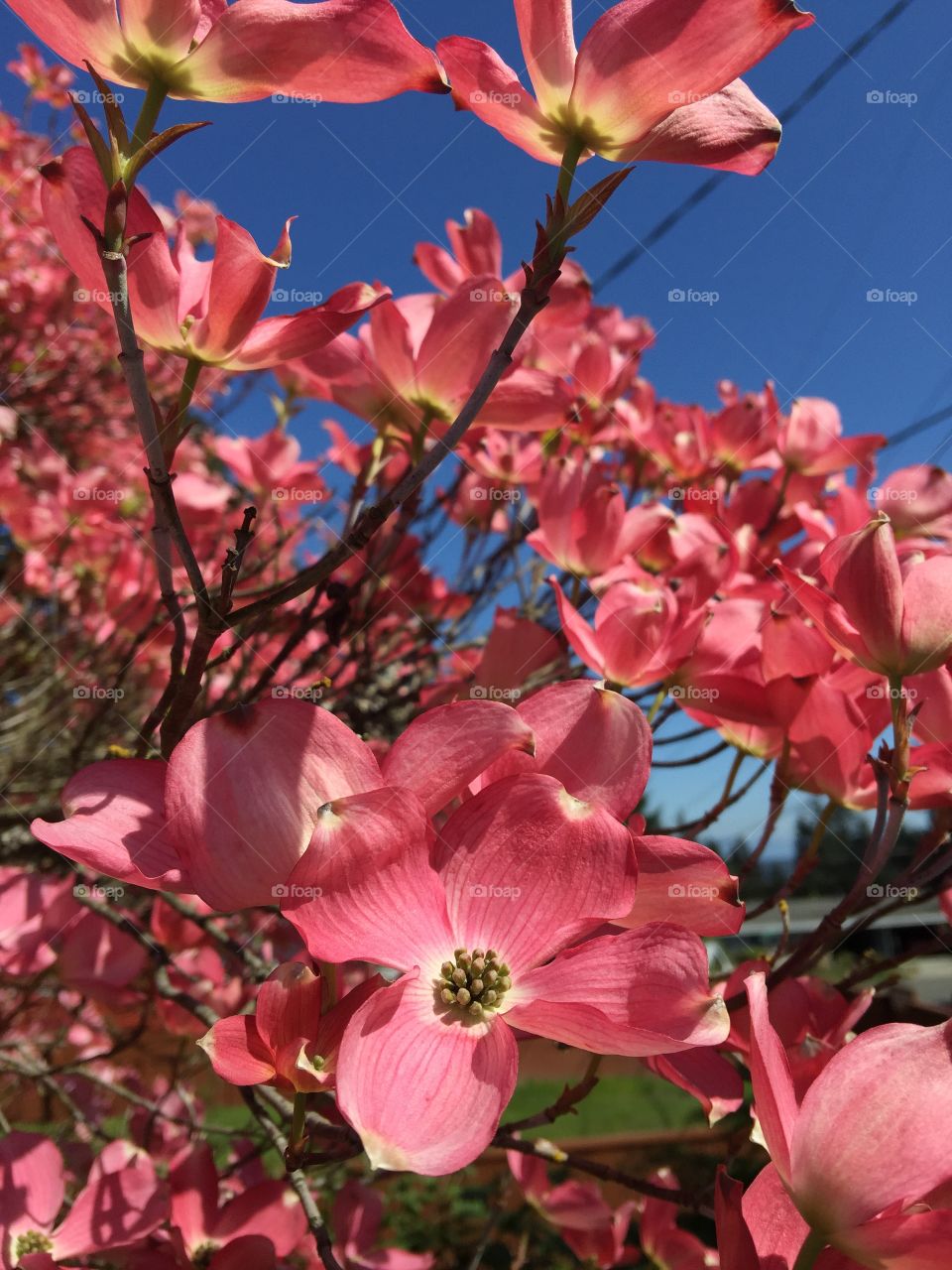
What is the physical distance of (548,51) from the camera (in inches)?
19.6

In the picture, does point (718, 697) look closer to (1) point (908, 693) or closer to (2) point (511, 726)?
(1) point (908, 693)

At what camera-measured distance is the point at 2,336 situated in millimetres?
2445

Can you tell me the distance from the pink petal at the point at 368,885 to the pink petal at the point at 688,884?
0.11 meters

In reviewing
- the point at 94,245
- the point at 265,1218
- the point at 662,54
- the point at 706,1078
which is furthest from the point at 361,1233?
the point at 662,54

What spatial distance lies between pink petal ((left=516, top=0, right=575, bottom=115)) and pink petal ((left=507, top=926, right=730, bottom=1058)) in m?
0.45

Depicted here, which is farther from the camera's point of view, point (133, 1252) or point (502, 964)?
point (133, 1252)

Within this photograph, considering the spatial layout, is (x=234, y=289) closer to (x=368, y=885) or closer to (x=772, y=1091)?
(x=368, y=885)

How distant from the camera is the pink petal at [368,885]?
39 cm

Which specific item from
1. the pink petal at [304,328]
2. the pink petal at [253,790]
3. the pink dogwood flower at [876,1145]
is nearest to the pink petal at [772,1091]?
the pink dogwood flower at [876,1145]

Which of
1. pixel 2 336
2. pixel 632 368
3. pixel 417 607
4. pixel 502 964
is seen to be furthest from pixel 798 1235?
pixel 2 336

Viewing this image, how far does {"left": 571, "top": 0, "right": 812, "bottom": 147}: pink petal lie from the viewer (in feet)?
1.39

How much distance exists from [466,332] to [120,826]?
0.47 m

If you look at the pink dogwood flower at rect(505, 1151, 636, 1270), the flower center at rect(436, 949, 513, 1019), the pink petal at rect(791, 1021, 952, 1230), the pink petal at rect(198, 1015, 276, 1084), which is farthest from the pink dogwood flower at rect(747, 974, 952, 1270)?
the pink dogwood flower at rect(505, 1151, 636, 1270)

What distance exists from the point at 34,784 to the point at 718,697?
49.2 inches
